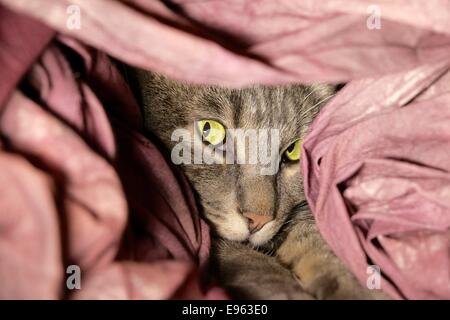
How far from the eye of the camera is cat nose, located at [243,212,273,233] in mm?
1149

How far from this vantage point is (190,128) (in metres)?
1.16

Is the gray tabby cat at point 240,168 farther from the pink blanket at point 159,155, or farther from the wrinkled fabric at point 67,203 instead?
the wrinkled fabric at point 67,203

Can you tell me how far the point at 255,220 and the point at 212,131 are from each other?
25 cm

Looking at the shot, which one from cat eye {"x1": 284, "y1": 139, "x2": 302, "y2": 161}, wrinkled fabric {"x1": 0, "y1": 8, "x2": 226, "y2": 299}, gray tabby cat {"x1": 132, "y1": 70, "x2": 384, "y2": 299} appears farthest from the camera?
cat eye {"x1": 284, "y1": 139, "x2": 302, "y2": 161}

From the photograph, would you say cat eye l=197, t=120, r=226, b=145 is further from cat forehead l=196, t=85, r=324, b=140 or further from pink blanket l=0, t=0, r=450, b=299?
pink blanket l=0, t=0, r=450, b=299

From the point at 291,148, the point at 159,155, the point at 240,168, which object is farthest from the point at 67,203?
the point at 291,148

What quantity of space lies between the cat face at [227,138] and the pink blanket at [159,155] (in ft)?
0.42

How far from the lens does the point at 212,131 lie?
3.86ft

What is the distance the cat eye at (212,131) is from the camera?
3.84 feet

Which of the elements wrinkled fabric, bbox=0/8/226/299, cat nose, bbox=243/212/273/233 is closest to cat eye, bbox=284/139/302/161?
cat nose, bbox=243/212/273/233

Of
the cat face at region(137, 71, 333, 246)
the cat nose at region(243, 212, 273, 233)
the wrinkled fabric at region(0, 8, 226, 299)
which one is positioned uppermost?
the cat face at region(137, 71, 333, 246)

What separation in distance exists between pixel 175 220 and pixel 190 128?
314 millimetres

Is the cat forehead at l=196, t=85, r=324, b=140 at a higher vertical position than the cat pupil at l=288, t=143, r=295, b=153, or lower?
higher

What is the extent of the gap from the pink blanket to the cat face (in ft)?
0.42
